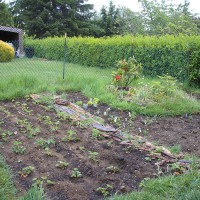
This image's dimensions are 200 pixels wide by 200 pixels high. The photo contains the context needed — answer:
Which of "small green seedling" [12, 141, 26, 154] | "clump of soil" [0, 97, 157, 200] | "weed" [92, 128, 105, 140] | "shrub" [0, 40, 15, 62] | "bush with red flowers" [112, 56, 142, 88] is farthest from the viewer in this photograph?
"shrub" [0, 40, 15, 62]

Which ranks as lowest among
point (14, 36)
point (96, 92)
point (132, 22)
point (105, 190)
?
point (105, 190)

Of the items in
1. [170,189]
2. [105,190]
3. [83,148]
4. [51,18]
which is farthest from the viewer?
[51,18]

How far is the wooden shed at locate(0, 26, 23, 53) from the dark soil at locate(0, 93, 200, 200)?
1591cm

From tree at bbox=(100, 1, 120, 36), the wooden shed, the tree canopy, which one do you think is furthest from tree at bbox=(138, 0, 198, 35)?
the wooden shed

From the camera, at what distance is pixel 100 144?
4.23 meters

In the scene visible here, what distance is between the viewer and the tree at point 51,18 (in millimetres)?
30906

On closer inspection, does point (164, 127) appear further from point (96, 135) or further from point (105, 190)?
point (105, 190)

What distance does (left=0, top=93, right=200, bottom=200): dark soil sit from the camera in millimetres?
3098

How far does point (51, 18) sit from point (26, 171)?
30.8 meters

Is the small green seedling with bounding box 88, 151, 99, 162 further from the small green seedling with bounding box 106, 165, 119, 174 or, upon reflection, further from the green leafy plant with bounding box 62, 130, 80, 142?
the green leafy plant with bounding box 62, 130, 80, 142

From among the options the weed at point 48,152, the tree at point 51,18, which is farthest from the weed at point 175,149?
the tree at point 51,18

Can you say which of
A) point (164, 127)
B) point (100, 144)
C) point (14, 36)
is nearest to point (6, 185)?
point (100, 144)

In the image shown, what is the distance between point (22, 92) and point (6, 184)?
422cm

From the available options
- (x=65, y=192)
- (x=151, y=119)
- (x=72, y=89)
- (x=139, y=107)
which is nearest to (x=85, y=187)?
(x=65, y=192)
